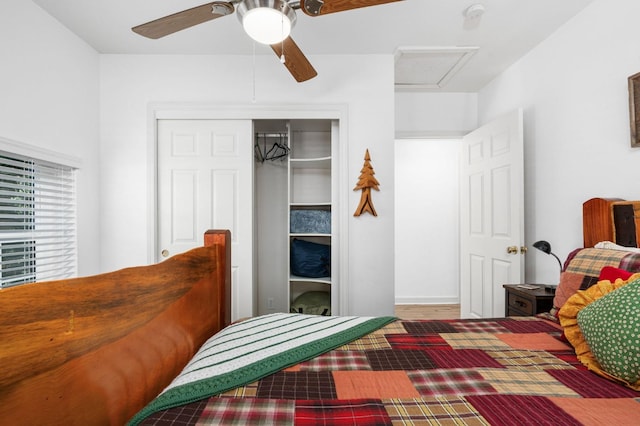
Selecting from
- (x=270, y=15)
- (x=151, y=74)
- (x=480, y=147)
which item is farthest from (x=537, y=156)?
(x=151, y=74)

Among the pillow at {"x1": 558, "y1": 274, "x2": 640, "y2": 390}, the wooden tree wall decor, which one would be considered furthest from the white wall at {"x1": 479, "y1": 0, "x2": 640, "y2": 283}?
the wooden tree wall decor

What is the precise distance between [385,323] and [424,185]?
10.9 feet

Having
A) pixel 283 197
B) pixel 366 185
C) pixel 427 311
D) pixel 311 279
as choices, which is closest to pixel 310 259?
pixel 311 279

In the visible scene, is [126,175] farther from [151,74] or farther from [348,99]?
[348,99]

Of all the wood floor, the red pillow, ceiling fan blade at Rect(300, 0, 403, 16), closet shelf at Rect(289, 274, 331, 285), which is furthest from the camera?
the wood floor

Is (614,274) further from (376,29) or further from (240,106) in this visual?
(240,106)

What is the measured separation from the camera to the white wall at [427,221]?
440 cm

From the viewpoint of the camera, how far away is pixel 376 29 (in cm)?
237

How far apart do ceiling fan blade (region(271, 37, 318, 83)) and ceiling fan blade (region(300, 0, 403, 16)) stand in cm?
27

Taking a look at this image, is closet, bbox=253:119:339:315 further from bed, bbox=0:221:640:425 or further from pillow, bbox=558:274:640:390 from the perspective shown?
pillow, bbox=558:274:640:390

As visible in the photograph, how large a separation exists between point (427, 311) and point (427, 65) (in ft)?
9.55

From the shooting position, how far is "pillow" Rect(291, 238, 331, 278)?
303 cm

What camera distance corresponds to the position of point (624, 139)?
187 cm

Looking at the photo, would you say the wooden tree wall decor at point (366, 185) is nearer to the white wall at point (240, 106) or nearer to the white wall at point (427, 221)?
the white wall at point (240, 106)
